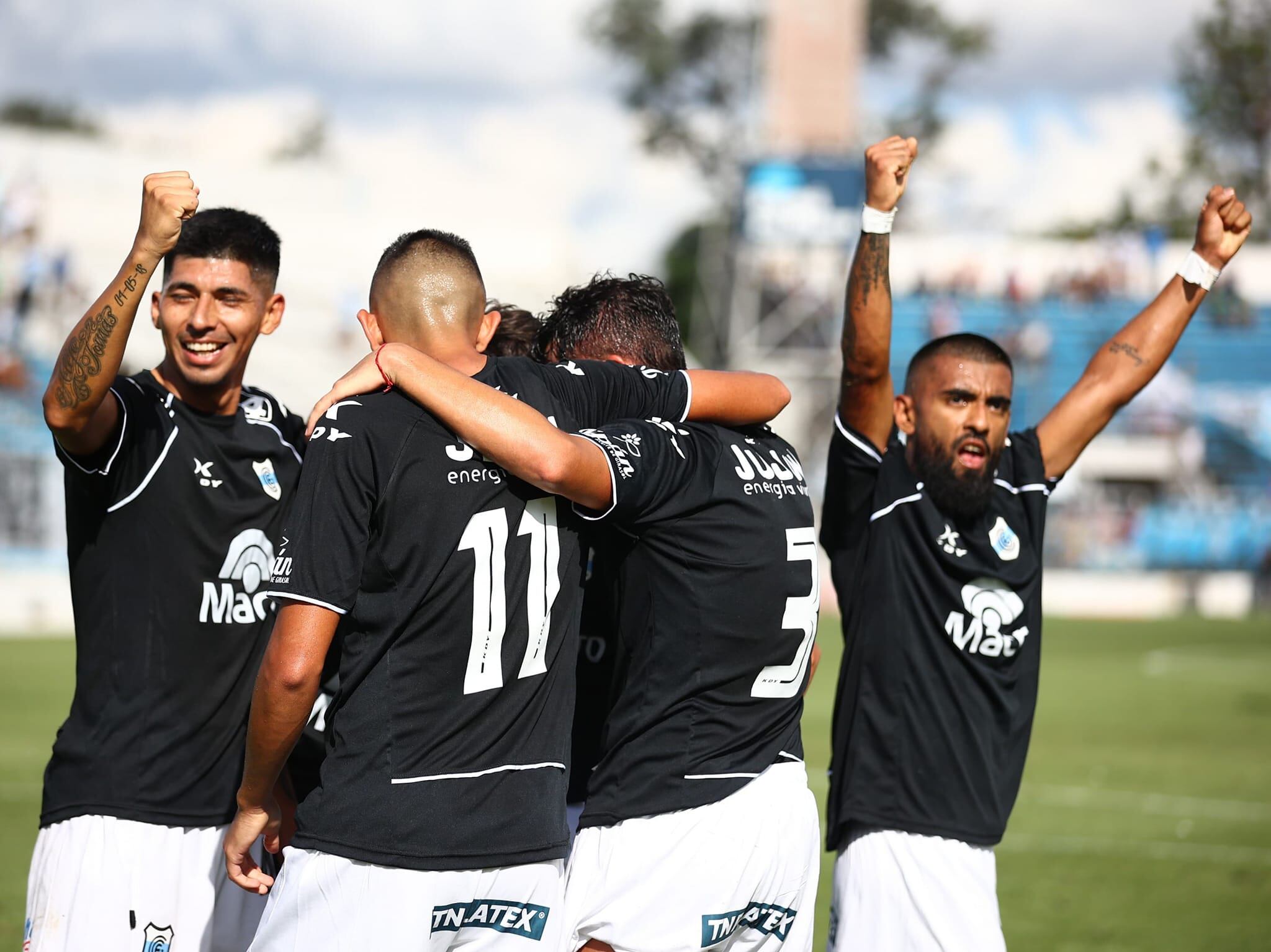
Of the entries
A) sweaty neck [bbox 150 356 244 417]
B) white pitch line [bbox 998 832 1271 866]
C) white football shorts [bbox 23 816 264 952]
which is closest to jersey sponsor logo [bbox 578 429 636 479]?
sweaty neck [bbox 150 356 244 417]

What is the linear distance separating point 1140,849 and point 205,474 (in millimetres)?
7164

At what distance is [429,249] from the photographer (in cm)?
340

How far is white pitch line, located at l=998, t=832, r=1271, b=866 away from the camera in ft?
29.2

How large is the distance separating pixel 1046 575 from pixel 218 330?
27840mm

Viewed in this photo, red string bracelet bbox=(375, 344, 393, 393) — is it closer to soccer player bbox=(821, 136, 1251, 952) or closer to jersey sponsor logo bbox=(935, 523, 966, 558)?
soccer player bbox=(821, 136, 1251, 952)

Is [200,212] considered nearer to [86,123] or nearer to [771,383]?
[771,383]

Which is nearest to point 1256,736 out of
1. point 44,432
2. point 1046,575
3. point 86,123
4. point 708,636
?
point 708,636

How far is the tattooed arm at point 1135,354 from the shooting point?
492 centimetres

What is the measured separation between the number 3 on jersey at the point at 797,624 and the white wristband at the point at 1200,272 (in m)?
2.14

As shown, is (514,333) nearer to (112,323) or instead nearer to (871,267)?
(871,267)

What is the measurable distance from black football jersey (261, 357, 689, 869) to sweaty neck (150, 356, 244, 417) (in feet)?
4.21

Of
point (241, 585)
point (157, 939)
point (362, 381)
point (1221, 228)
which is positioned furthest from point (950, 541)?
point (157, 939)

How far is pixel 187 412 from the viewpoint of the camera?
169 inches

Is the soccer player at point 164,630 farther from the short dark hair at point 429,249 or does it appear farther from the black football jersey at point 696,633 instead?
the black football jersey at point 696,633
